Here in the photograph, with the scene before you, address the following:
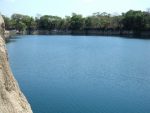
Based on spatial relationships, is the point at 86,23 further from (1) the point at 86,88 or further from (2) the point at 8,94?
(2) the point at 8,94

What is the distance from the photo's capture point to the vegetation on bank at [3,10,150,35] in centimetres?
14325

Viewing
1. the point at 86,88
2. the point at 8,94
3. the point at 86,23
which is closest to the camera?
the point at 8,94

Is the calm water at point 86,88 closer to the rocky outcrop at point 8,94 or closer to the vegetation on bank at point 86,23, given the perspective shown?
the rocky outcrop at point 8,94

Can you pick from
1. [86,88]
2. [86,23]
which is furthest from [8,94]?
[86,23]

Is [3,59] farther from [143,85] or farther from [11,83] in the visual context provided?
[143,85]

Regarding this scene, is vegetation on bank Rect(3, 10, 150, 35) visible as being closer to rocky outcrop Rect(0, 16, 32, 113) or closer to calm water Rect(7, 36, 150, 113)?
calm water Rect(7, 36, 150, 113)

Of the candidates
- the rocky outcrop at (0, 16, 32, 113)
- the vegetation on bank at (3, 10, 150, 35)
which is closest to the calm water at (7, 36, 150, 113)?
the rocky outcrop at (0, 16, 32, 113)

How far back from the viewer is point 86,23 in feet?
570

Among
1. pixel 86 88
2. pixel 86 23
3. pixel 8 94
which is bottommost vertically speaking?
pixel 86 88

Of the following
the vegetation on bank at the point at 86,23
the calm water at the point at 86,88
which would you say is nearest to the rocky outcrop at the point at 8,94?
the calm water at the point at 86,88

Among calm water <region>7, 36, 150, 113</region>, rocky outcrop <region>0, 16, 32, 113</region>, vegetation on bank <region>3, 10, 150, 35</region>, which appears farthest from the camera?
vegetation on bank <region>3, 10, 150, 35</region>

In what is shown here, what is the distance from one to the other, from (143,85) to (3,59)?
91.6 feet

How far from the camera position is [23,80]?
1467 inches

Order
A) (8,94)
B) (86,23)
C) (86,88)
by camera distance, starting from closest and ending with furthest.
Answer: (8,94) → (86,88) → (86,23)
